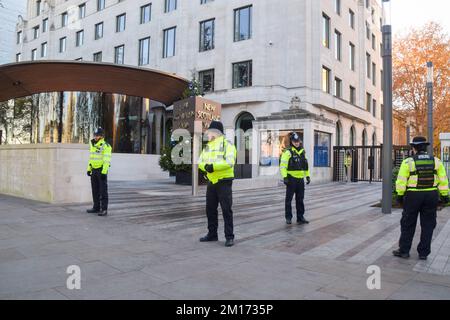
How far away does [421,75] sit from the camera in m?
37.2

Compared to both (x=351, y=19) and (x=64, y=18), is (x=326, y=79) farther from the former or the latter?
(x=64, y=18)

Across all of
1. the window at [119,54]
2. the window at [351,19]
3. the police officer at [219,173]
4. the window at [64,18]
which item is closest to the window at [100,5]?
the window at [119,54]

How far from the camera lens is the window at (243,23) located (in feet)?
92.3

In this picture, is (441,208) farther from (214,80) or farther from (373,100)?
(373,100)

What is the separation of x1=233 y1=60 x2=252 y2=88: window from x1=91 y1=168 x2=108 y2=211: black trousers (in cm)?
2055

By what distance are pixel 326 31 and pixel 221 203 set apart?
27.2 m

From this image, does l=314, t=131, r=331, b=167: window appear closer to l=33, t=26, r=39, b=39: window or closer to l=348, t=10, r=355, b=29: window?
l=348, t=10, r=355, b=29: window

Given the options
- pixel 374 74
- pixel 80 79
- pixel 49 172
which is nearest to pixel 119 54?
pixel 80 79

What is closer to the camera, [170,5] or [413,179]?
[413,179]

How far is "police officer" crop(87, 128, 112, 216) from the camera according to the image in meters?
8.54

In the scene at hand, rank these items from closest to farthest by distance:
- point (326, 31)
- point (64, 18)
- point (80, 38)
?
point (326, 31), point (80, 38), point (64, 18)

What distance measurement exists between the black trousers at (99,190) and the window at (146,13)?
29.8 meters

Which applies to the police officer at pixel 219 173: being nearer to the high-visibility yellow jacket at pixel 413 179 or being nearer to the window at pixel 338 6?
the high-visibility yellow jacket at pixel 413 179
